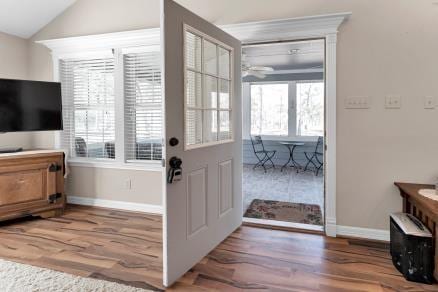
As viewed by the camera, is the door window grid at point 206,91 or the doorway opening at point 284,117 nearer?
the door window grid at point 206,91

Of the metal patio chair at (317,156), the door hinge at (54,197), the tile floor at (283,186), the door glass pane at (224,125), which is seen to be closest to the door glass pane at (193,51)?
the door glass pane at (224,125)

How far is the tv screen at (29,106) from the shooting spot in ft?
11.2

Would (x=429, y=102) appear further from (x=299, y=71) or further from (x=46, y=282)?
(x=299, y=71)

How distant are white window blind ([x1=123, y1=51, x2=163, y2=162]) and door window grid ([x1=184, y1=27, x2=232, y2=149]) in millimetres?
1122

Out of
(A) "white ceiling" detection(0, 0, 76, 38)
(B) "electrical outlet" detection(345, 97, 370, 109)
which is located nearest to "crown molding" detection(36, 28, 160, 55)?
(A) "white ceiling" detection(0, 0, 76, 38)

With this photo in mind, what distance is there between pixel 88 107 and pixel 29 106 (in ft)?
2.21

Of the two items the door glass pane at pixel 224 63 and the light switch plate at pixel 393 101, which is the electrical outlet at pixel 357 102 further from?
the door glass pane at pixel 224 63

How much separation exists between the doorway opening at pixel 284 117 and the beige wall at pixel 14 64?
3.56 m

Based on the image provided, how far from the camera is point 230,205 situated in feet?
9.84

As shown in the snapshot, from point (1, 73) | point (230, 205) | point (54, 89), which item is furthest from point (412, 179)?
point (1, 73)

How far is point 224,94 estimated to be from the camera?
282 centimetres

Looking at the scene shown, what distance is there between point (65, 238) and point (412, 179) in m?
3.36

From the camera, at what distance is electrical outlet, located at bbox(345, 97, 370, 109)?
2.85 m

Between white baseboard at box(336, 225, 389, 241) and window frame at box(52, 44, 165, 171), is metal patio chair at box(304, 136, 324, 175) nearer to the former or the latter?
white baseboard at box(336, 225, 389, 241)
